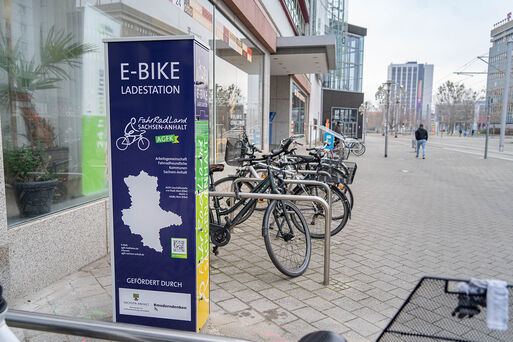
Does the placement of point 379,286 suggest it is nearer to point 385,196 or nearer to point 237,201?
point 237,201

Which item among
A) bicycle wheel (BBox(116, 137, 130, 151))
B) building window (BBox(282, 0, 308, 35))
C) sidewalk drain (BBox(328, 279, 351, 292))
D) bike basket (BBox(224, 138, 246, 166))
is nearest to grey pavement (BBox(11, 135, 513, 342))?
sidewalk drain (BBox(328, 279, 351, 292))

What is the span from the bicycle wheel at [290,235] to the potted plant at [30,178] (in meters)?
2.06

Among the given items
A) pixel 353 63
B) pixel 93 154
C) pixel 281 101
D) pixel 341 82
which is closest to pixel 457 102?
pixel 353 63

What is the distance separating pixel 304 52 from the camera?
46.0 ft

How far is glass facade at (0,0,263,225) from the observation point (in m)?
3.43

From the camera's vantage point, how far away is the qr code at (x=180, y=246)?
8.73 ft

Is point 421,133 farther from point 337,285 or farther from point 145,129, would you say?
point 145,129

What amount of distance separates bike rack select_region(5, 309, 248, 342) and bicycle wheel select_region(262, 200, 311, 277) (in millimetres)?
2976

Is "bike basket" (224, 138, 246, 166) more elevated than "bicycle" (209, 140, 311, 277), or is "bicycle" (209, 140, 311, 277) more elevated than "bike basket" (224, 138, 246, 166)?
"bike basket" (224, 138, 246, 166)

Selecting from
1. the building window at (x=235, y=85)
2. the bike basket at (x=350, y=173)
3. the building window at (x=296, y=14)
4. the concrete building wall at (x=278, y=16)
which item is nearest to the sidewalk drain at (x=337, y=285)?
the bike basket at (x=350, y=173)

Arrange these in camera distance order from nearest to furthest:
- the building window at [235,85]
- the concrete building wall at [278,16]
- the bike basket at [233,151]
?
the bike basket at [233,151]
the building window at [235,85]
the concrete building wall at [278,16]

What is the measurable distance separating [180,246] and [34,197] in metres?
1.73

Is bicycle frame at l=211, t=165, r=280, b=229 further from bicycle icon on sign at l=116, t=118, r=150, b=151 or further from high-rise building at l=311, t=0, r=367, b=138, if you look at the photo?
high-rise building at l=311, t=0, r=367, b=138

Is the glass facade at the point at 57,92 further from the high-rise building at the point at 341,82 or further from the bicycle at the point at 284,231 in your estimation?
the high-rise building at the point at 341,82
